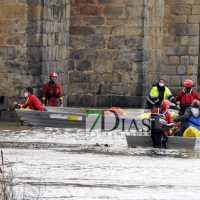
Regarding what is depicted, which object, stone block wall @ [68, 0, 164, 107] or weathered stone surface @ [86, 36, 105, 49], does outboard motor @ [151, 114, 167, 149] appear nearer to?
stone block wall @ [68, 0, 164, 107]

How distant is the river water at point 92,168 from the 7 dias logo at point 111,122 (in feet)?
1.29

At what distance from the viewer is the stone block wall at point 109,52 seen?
1430 inches

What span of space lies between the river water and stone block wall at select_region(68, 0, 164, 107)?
24.6 feet

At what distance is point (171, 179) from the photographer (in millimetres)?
20500

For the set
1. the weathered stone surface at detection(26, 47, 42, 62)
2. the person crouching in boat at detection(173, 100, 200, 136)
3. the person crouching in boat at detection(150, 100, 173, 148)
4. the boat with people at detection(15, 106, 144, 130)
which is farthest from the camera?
the weathered stone surface at detection(26, 47, 42, 62)

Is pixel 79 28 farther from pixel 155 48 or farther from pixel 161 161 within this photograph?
pixel 161 161

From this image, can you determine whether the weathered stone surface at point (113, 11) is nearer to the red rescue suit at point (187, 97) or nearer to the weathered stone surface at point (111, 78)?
the weathered stone surface at point (111, 78)

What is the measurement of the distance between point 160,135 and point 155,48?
13.4 meters

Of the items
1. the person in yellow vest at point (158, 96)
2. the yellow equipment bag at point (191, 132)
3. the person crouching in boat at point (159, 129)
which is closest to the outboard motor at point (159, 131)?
the person crouching in boat at point (159, 129)

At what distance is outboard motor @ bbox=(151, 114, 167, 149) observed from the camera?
25.2m

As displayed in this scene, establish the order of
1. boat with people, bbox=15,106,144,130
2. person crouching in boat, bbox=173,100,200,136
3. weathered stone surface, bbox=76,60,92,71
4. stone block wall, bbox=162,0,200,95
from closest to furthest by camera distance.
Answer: person crouching in boat, bbox=173,100,200,136
boat with people, bbox=15,106,144,130
weathered stone surface, bbox=76,60,92,71
stone block wall, bbox=162,0,200,95

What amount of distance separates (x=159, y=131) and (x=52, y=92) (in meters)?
6.48

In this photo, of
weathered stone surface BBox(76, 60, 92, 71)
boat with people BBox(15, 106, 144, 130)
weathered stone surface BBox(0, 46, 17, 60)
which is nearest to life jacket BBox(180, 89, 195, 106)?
boat with people BBox(15, 106, 144, 130)

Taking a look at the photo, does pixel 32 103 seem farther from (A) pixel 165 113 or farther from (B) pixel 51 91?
(A) pixel 165 113
